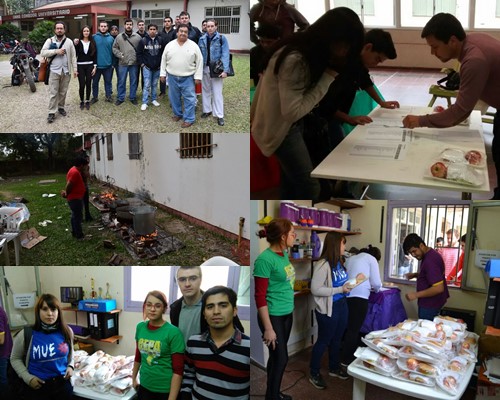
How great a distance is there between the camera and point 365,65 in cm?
180

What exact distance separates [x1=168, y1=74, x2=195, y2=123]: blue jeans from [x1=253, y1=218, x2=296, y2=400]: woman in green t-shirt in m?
0.58

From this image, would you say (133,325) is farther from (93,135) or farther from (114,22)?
(114,22)

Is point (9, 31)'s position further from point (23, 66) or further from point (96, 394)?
point (96, 394)

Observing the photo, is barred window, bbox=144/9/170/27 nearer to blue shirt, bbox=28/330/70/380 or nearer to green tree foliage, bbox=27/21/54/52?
green tree foliage, bbox=27/21/54/52

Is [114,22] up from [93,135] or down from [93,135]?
up

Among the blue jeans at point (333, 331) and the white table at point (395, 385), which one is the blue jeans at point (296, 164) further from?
the white table at point (395, 385)

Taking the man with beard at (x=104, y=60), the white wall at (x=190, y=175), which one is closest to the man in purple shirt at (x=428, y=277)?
the white wall at (x=190, y=175)

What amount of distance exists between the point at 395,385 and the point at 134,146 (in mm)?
1483

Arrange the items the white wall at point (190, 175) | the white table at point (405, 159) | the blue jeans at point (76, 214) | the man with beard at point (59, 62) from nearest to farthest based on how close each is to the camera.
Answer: the white table at point (405, 159), the man with beard at point (59, 62), the white wall at point (190, 175), the blue jeans at point (76, 214)

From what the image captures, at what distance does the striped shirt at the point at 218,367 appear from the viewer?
2342 millimetres

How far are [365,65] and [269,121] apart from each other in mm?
399

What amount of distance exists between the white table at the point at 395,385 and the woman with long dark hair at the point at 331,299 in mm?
69

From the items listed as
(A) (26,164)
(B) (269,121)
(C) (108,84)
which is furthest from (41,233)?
(B) (269,121)

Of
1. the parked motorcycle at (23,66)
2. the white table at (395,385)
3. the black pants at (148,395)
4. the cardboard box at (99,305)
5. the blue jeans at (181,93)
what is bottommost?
the black pants at (148,395)
